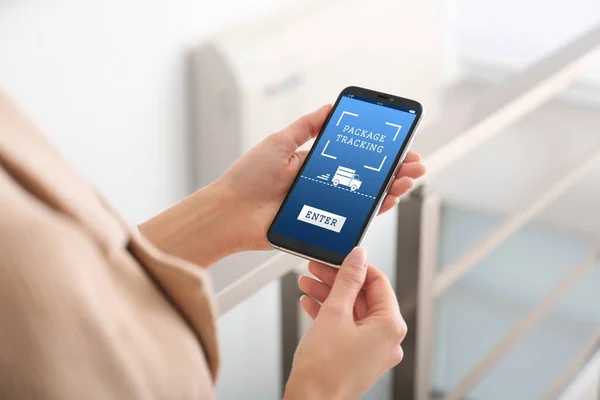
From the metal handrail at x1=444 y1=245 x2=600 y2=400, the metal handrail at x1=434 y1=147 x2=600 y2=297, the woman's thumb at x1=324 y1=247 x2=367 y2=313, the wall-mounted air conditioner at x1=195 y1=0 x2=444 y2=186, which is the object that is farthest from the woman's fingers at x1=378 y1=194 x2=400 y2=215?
the wall-mounted air conditioner at x1=195 y1=0 x2=444 y2=186

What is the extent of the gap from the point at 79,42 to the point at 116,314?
1054mm

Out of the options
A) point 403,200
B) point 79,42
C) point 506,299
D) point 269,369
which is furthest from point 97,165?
point 506,299

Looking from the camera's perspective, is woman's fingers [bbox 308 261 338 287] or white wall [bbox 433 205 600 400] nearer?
woman's fingers [bbox 308 261 338 287]

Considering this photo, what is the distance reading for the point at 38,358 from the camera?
0.23 m

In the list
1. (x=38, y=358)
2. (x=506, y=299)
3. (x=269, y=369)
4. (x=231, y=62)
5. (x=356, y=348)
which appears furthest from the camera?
(x=506, y=299)

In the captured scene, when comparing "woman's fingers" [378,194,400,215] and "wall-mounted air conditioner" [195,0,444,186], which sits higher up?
"woman's fingers" [378,194,400,215]

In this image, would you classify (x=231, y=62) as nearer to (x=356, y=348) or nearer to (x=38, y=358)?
(x=356, y=348)

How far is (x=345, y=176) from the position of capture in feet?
2.22

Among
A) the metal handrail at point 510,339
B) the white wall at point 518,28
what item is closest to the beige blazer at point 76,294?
the metal handrail at point 510,339

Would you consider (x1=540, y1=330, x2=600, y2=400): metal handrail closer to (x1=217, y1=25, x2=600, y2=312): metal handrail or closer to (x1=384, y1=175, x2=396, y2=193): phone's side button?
(x1=217, y1=25, x2=600, y2=312): metal handrail

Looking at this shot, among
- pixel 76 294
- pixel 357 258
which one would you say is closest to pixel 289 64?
pixel 357 258

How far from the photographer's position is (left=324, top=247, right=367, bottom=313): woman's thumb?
1.75 feet

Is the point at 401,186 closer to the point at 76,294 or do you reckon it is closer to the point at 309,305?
the point at 309,305

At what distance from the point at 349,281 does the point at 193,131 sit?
94 cm
